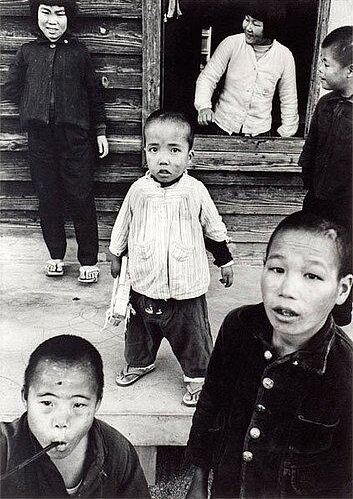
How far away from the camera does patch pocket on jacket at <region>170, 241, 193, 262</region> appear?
2.07m

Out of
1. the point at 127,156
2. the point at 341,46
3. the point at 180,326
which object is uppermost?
the point at 341,46

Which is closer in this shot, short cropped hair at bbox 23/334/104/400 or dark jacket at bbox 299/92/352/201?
short cropped hair at bbox 23/334/104/400

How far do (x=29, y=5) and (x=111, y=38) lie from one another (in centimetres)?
46

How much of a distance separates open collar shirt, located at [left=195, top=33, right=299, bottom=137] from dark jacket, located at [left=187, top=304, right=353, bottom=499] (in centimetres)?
223

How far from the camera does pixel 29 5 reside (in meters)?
3.07

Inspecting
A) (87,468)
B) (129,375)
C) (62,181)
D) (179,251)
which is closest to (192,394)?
(129,375)

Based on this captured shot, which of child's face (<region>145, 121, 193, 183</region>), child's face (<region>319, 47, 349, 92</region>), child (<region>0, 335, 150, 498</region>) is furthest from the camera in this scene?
child's face (<region>319, 47, 349, 92</region>)

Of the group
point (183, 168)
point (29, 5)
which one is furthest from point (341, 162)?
point (29, 5)

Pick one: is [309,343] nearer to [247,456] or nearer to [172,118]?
[247,456]

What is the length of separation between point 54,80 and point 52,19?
0.95 ft

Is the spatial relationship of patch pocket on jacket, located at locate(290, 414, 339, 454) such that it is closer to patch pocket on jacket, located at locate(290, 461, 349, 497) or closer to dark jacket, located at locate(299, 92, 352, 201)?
patch pocket on jacket, located at locate(290, 461, 349, 497)

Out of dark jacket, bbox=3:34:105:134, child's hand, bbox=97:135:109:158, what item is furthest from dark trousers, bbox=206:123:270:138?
dark jacket, bbox=3:34:105:134

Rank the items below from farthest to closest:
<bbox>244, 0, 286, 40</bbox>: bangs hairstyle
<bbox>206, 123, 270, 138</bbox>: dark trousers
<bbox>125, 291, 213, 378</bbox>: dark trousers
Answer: <bbox>206, 123, 270, 138</bbox>: dark trousers, <bbox>244, 0, 286, 40</bbox>: bangs hairstyle, <bbox>125, 291, 213, 378</bbox>: dark trousers

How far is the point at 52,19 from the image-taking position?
9.35 feet
